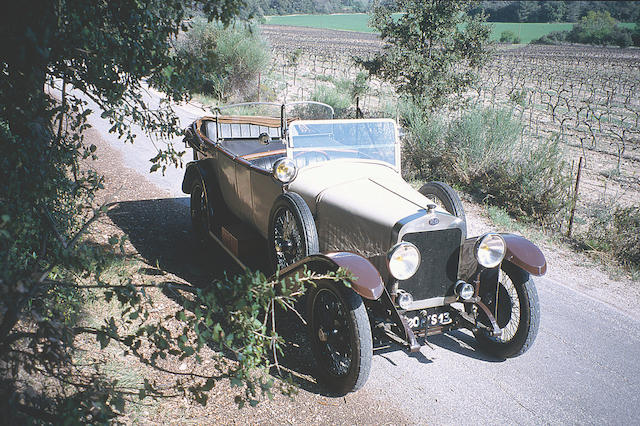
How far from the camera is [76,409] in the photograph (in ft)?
6.13

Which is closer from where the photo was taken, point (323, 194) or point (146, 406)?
point (146, 406)

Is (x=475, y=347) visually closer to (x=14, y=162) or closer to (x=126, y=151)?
(x=14, y=162)

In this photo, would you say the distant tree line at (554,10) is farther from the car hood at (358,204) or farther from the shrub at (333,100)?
the car hood at (358,204)

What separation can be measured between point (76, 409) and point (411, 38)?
13.2 metres

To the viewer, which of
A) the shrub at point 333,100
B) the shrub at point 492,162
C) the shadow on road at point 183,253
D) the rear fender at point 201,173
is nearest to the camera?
the shadow on road at point 183,253

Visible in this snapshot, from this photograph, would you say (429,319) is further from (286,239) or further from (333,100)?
(333,100)

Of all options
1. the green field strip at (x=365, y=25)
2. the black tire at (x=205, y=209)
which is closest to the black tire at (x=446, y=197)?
the black tire at (x=205, y=209)

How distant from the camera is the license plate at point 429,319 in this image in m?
3.83

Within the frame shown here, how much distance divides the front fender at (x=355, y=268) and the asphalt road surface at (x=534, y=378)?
97cm

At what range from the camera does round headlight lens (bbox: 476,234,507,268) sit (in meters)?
3.91

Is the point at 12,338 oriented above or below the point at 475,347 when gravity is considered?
above

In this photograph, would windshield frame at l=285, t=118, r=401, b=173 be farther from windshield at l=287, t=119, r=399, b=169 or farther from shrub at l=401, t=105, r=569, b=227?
shrub at l=401, t=105, r=569, b=227

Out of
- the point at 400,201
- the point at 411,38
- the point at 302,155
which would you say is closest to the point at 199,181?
the point at 302,155

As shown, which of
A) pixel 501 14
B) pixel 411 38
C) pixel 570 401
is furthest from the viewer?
pixel 501 14
